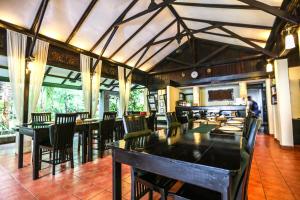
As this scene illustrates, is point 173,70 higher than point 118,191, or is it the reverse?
point 173,70

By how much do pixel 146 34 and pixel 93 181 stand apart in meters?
5.05

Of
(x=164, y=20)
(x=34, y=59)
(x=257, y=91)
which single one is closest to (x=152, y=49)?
(x=164, y=20)

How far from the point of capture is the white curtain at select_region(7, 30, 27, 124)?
358 cm

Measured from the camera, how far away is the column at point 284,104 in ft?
13.6

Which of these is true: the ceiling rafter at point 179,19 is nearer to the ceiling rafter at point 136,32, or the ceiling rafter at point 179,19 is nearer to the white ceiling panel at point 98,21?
the ceiling rafter at point 136,32

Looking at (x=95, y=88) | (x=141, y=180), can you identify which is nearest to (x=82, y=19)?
(x=95, y=88)

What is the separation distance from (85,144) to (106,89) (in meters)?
5.11

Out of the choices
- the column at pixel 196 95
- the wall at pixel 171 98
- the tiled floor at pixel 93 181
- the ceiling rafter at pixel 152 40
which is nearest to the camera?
the tiled floor at pixel 93 181

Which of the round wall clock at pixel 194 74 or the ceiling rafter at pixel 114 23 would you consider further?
the round wall clock at pixel 194 74

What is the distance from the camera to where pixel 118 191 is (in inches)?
57.2

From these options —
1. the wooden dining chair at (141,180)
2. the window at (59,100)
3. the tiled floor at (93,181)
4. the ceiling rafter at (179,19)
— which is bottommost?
the tiled floor at (93,181)

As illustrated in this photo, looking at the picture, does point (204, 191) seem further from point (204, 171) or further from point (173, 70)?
point (173, 70)

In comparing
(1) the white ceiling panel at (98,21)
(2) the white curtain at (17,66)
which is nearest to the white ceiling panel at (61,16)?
(1) the white ceiling panel at (98,21)

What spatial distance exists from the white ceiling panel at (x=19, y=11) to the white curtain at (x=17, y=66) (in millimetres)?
293
